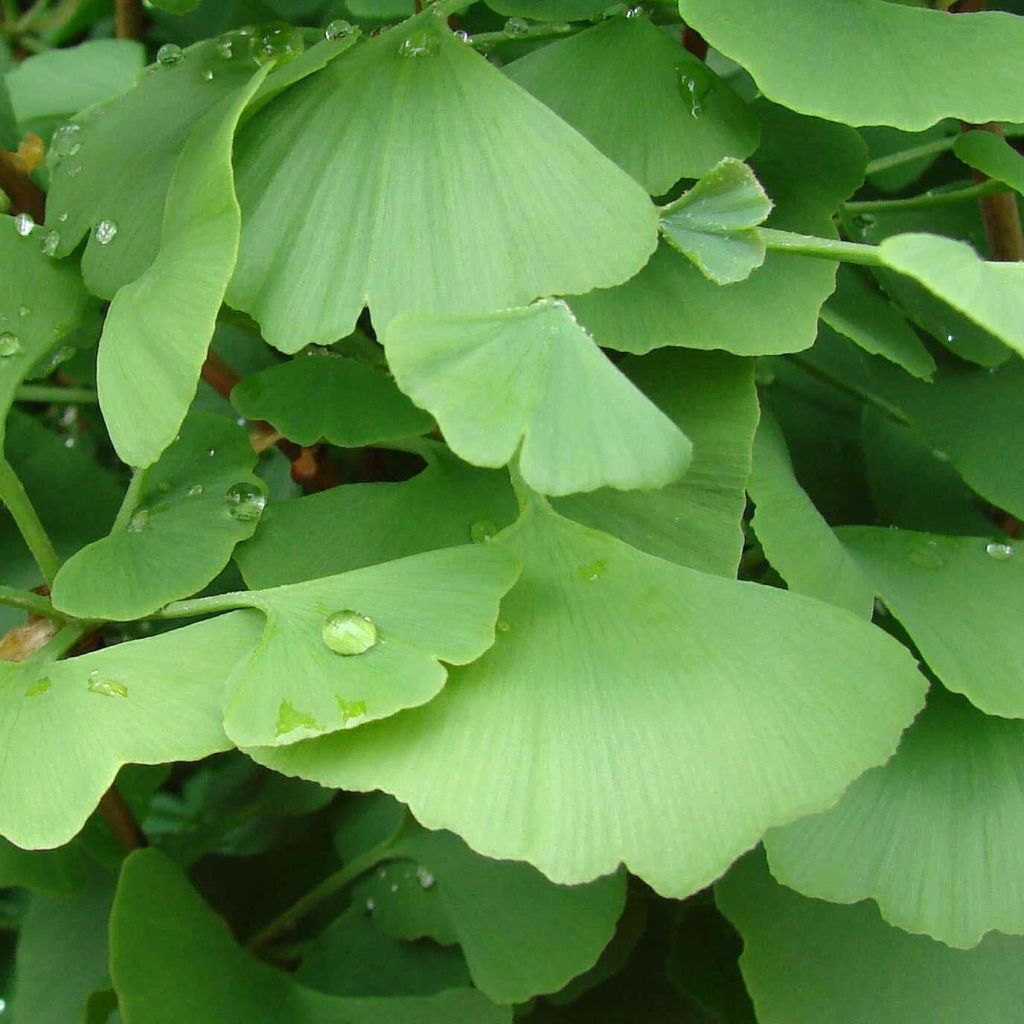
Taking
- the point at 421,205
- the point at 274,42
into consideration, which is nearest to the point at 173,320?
the point at 421,205

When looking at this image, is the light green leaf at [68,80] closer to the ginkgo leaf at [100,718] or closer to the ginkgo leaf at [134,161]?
the ginkgo leaf at [134,161]

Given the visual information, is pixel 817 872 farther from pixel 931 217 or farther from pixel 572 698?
pixel 931 217

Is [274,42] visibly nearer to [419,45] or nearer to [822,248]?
[419,45]

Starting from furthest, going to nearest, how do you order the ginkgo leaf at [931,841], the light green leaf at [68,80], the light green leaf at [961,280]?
the light green leaf at [68,80], the ginkgo leaf at [931,841], the light green leaf at [961,280]

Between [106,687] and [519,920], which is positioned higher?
[106,687]

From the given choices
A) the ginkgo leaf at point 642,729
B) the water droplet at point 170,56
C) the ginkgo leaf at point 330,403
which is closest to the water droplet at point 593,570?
the ginkgo leaf at point 642,729
